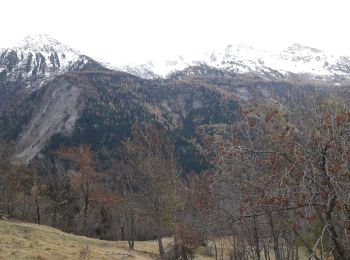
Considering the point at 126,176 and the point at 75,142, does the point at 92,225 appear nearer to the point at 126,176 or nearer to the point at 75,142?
the point at 126,176

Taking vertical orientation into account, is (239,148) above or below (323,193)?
above

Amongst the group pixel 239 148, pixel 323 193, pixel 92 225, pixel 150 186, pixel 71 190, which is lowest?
pixel 92 225

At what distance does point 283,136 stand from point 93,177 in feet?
146

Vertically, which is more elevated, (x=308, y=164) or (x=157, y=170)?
(x=308, y=164)

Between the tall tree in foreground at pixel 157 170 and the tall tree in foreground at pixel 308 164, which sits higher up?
the tall tree in foreground at pixel 308 164

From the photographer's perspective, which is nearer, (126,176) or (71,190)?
(126,176)


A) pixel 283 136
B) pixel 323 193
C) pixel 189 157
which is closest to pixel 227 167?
pixel 283 136

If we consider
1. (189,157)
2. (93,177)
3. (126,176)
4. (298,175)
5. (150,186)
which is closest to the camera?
(298,175)

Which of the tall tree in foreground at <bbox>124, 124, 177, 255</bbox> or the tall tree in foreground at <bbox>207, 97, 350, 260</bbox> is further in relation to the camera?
the tall tree in foreground at <bbox>124, 124, 177, 255</bbox>

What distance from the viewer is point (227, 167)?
815 centimetres

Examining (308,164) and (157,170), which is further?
(157,170)

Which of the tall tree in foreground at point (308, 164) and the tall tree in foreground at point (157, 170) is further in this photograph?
the tall tree in foreground at point (157, 170)

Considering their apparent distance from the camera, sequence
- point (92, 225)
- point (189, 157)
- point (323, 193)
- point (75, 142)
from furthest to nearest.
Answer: point (75, 142) < point (189, 157) < point (92, 225) < point (323, 193)

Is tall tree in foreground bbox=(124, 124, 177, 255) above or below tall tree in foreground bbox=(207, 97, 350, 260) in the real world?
below
